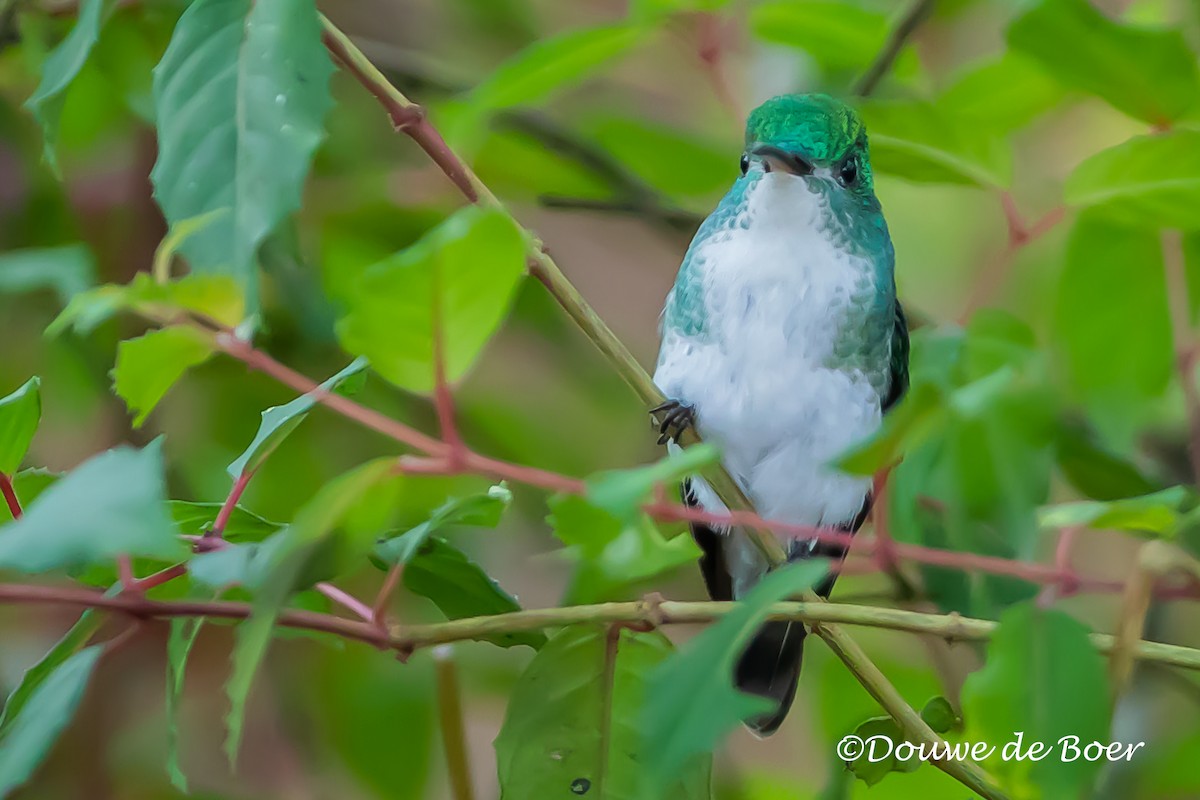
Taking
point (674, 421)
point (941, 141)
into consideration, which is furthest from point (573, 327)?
point (941, 141)

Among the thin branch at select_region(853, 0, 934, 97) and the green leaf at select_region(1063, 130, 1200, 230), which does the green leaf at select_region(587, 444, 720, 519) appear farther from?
the thin branch at select_region(853, 0, 934, 97)

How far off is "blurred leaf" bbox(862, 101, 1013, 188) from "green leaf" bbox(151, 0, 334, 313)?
54cm

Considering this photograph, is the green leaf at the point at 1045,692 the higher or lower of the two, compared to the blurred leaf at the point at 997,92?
lower

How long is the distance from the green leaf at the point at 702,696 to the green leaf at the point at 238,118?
37cm

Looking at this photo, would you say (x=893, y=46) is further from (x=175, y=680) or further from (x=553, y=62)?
(x=175, y=680)

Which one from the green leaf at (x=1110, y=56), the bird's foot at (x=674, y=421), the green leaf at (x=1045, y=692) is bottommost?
the green leaf at (x=1045, y=692)

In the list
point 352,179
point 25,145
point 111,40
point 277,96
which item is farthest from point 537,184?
point 277,96

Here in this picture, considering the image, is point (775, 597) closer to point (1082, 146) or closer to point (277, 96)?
point (277, 96)

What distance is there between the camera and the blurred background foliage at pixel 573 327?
107 cm

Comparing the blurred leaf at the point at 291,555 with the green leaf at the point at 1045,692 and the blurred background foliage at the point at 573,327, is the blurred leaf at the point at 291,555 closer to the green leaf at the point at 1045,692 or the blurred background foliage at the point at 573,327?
the blurred background foliage at the point at 573,327

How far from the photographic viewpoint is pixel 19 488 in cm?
91

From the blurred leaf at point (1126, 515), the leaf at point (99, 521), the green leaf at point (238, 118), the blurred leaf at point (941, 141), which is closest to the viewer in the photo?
the leaf at point (99, 521)

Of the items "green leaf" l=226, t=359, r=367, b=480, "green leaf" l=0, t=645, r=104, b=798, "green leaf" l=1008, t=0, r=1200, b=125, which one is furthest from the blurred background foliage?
"green leaf" l=0, t=645, r=104, b=798

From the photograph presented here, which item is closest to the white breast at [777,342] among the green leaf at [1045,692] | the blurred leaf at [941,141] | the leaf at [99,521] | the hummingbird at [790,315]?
the hummingbird at [790,315]
